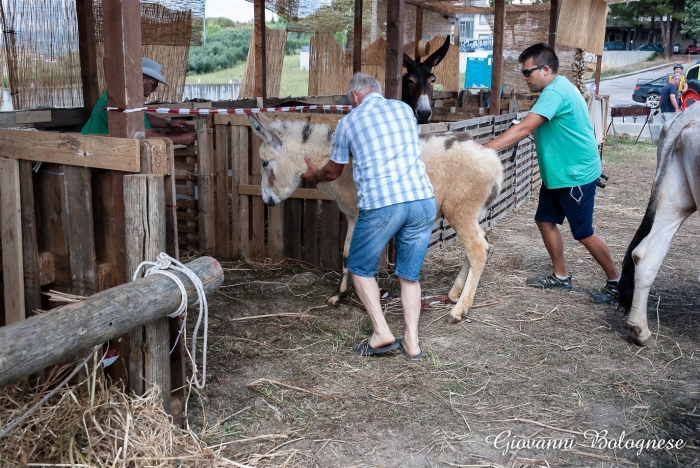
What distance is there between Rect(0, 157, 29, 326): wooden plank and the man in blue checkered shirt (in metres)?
2.06

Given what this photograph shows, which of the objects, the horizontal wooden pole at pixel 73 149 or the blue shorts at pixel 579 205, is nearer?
the horizontal wooden pole at pixel 73 149

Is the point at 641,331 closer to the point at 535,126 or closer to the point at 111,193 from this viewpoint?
the point at 535,126

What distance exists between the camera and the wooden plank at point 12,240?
3.64 m

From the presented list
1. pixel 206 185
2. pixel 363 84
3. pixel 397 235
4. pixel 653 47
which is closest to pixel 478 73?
pixel 206 185

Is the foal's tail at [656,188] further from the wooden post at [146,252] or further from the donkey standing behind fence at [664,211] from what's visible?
the wooden post at [146,252]

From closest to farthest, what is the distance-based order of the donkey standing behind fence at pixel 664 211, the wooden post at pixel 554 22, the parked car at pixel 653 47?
the donkey standing behind fence at pixel 664 211 < the wooden post at pixel 554 22 < the parked car at pixel 653 47

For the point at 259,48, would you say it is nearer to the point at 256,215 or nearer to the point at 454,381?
the point at 256,215

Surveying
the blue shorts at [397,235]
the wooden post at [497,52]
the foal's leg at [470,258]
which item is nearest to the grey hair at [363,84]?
the blue shorts at [397,235]

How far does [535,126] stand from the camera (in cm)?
546

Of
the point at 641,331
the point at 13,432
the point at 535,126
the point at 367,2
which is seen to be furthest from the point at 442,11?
the point at 13,432

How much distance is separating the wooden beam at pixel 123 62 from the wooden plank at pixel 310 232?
3.43 m

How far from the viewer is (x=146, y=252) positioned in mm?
3281

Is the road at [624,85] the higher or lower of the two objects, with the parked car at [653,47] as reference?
lower

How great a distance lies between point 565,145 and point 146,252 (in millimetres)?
4037
